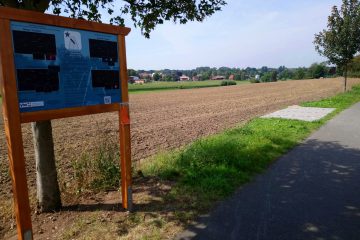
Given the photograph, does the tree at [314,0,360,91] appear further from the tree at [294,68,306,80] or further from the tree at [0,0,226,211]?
the tree at [294,68,306,80]

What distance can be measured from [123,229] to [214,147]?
157 inches

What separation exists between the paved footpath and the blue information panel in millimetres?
2136

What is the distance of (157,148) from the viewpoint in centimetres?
980

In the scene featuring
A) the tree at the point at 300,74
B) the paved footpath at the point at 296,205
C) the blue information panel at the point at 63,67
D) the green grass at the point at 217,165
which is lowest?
the paved footpath at the point at 296,205

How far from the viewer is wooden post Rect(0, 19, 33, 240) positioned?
10.4ft

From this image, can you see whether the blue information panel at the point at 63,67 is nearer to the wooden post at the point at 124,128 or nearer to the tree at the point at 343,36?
the wooden post at the point at 124,128

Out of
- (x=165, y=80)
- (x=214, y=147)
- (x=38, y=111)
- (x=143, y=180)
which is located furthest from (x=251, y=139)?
(x=165, y=80)

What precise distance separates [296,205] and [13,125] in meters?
3.92

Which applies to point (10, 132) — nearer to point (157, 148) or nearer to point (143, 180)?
point (143, 180)

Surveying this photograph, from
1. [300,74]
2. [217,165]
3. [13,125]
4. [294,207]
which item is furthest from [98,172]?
[300,74]

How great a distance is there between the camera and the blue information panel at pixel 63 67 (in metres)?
3.37

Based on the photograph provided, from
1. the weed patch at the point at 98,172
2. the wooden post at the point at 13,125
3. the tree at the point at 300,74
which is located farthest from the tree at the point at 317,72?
the wooden post at the point at 13,125

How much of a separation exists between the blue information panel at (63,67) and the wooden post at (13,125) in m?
0.08

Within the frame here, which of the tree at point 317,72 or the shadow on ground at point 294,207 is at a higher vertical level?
the tree at point 317,72
